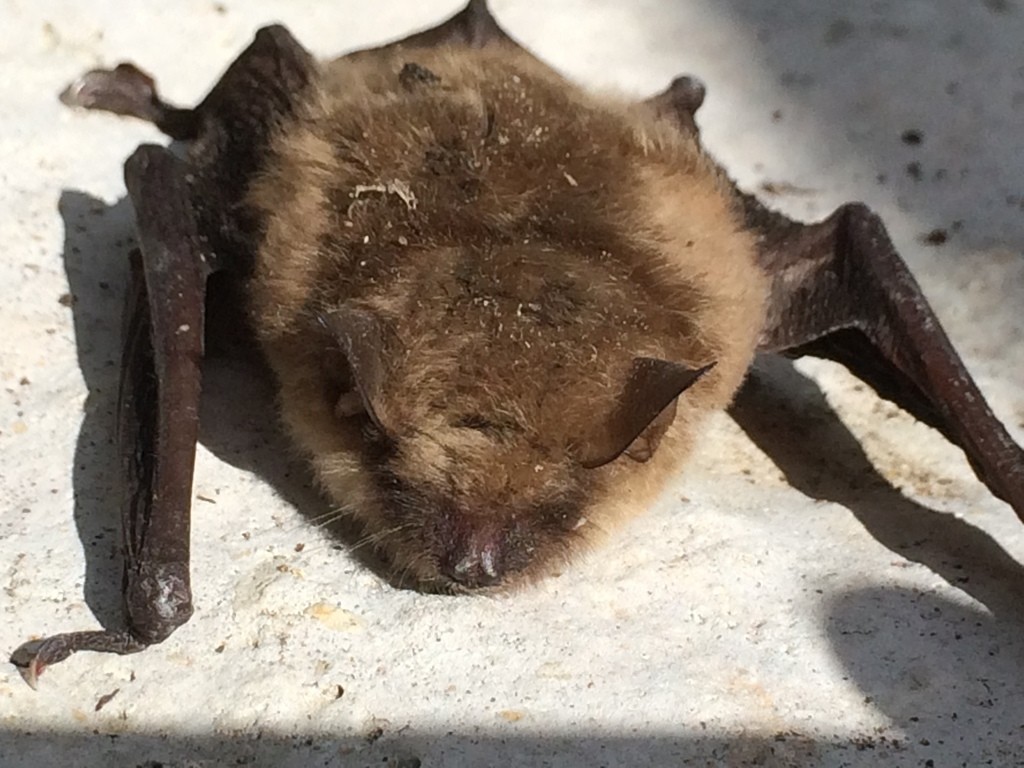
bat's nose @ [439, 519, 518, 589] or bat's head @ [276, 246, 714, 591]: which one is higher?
bat's head @ [276, 246, 714, 591]

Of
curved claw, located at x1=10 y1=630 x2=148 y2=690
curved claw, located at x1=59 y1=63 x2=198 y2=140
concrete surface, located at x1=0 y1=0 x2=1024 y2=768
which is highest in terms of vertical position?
curved claw, located at x1=59 y1=63 x2=198 y2=140

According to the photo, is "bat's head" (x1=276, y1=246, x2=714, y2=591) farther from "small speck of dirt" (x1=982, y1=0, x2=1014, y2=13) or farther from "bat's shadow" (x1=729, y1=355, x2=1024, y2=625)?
"small speck of dirt" (x1=982, y1=0, x2=1014, y2=13)

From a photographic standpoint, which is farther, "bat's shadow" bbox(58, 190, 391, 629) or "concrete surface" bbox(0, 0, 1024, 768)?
"bat's shadow" bbox(58, 190, 391, 629)

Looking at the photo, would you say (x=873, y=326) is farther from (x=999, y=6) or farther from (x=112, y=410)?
(x=999, y=6)

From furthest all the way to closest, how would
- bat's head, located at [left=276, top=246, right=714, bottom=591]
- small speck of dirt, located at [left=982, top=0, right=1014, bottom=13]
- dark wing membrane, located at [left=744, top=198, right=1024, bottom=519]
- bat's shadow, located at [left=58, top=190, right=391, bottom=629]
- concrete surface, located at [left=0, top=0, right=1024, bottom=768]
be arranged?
1. small speck of dirt, located at [left=982, top=0, right=1014, bottom=13]
2. dark wing membrane, located at [left=744, top=198, right=1024, bottom=519]
3. bat's shadow, located at [left=58, top=190, right=391, bottom=629]
4. concrete surface, located at [left=0, top=0, right=1024, bottom=768]
5. bat's head, located at [left=276, top=246, right=714, bottom=591]

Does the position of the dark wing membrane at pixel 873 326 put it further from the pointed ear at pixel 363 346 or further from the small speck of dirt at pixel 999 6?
the small speck of dirt at pixel 999 6

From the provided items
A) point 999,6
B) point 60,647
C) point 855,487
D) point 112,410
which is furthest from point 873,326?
point 999,6

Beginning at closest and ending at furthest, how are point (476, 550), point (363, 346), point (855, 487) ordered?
point (363, 346)
point (476, 550)
point (855, 487)

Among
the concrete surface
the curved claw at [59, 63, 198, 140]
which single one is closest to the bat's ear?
the concrete surface
